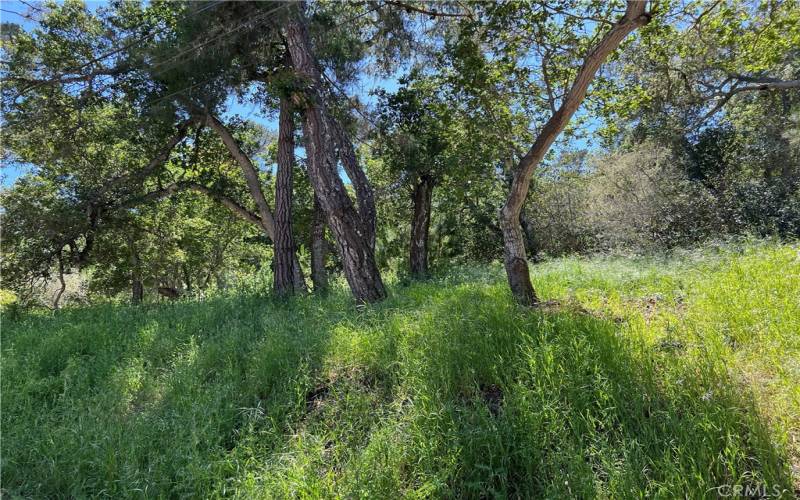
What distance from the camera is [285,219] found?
7605 mm

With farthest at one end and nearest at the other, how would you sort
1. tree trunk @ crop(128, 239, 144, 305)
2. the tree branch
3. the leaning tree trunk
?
tree trunk @ crop(128, 239, 144, 305)
the tree branch
the leaning tree trunk

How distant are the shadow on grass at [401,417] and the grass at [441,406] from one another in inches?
0.5

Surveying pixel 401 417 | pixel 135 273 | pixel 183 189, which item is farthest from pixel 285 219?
pixel 135 273

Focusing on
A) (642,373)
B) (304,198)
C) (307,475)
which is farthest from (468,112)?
(307,475)

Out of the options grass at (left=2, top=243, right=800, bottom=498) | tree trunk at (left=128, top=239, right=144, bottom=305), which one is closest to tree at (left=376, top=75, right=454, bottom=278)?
grass at (left=2, top=243, right=800, bottom=498)

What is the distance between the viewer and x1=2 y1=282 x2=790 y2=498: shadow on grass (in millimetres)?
1779

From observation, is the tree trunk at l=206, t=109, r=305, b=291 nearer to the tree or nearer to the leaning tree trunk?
the tree

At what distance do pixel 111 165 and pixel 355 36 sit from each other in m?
7.54

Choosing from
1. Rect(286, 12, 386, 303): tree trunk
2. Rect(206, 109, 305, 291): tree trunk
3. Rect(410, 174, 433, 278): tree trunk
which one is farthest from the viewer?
Rect(410, 174, 433, 278): tree trunk

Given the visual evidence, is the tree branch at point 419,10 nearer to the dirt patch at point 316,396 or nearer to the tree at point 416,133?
the tree at point 416,133

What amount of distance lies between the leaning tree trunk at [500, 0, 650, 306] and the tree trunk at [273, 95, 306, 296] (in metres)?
4.40

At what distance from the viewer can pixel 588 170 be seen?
1722 centimetres

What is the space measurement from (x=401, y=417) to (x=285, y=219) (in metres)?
6.00

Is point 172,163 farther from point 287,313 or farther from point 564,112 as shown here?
point 564,112
